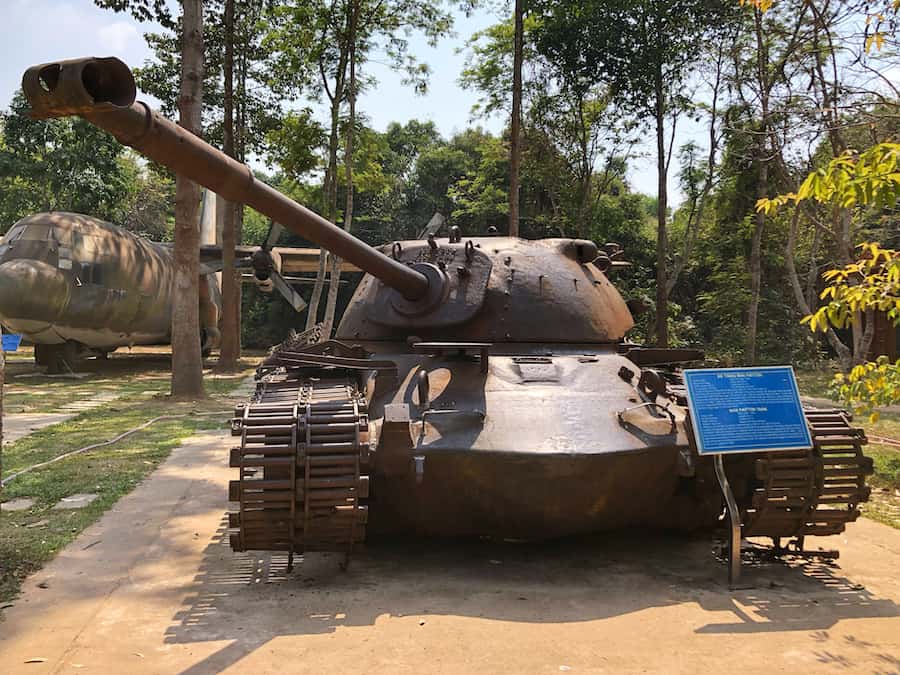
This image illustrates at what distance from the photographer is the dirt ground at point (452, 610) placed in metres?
4.19

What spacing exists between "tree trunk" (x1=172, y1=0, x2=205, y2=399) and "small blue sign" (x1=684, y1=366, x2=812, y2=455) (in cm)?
1156

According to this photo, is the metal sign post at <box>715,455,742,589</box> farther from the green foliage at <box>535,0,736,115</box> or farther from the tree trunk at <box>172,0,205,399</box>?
the green foliage at <box>535,0,736,115</box>

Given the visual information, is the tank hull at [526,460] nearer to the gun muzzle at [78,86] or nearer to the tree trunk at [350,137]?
the gun muzzle at [78,86]

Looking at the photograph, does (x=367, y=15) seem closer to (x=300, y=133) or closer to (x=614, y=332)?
→ (x=300, y=133)

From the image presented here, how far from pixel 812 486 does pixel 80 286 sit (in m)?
18.3

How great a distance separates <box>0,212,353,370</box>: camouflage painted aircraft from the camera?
1878cm

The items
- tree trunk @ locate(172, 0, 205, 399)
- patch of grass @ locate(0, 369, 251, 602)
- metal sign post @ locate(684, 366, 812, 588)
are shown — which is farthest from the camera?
tree trunk @ locate(172, 0, 205, 399)

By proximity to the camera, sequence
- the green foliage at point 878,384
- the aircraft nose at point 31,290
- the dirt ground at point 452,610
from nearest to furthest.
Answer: the dirt ground at point 452,610
the green foliage at point 878,384
the aircraft nose at point 31,290

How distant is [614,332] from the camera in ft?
23.6

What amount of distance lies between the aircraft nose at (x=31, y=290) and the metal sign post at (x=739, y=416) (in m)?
17.1

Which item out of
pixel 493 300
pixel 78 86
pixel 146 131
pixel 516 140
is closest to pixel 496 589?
pixel 493 300

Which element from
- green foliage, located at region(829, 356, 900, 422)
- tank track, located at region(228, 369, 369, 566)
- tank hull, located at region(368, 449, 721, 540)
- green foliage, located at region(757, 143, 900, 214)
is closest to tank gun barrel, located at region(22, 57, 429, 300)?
tank track, located at region(228, 369, 369, 566)

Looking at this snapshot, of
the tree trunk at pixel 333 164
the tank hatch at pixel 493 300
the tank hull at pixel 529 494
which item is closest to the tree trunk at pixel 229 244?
the tree trunk at pixel 333 164

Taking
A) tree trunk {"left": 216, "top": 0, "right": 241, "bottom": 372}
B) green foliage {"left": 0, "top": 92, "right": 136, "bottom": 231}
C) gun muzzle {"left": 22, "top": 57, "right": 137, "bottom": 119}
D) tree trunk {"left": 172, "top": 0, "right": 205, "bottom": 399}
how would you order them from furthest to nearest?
green foliage {"left": 0, "top": 92, "right": 136, "bottom": 231} → tree trunk {"left": 216, "top": 0, "right": 241, "bottom": 372} → tree trunk {"left": 172, "top": 0, "right": 205, "bottom": 399} → gun muzzle {"left": 22, "top": 57, "right": 137, "bottom": 119}
